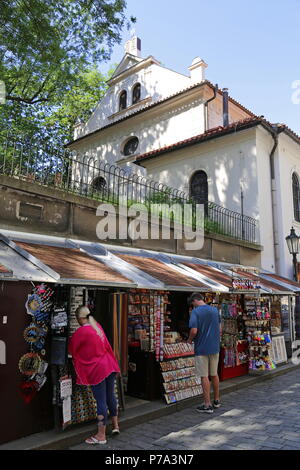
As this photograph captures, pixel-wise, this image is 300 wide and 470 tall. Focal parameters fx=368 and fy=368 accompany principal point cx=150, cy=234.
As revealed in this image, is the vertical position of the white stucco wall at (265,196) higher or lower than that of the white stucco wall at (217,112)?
lower

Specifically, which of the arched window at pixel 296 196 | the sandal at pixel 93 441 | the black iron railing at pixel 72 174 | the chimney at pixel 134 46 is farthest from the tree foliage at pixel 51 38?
the chimney at pixel 134 46

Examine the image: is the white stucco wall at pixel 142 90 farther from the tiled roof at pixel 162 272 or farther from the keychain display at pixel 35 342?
the keychain display at pixel 35 342

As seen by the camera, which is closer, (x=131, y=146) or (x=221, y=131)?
(x=221, y=131)

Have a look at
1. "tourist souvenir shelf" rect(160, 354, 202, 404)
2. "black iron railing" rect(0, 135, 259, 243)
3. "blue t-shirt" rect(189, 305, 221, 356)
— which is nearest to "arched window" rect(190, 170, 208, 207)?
"black iron railing" rect(0, 135, 259, 243)

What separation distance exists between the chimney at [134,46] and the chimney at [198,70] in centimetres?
832

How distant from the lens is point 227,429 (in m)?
5.10

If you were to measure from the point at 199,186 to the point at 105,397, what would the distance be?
11311 mm

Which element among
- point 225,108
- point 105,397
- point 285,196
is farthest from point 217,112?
point 105,397

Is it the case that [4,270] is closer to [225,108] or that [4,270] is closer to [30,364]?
[30,364]

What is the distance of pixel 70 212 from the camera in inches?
276

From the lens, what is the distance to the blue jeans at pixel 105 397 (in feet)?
15.1

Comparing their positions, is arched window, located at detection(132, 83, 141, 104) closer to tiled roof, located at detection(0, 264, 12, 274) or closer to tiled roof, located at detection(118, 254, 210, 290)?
tiled roof, located at detection(118, 254, 210, 290)
